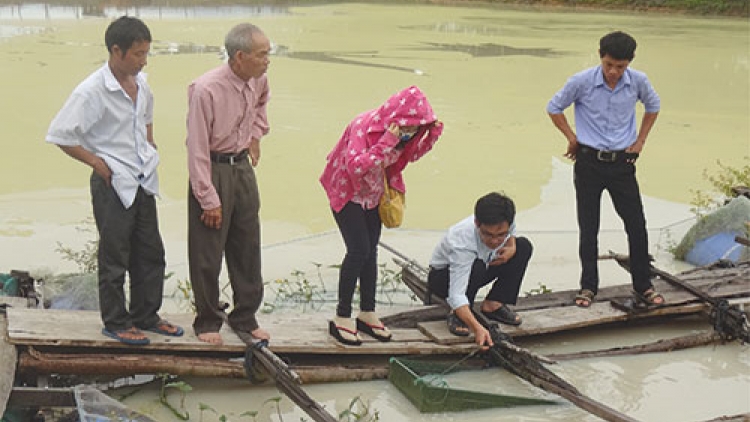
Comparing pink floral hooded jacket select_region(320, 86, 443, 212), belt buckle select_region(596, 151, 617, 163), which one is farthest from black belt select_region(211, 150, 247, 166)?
belt buckle select_region(596, 151, 617, 163)

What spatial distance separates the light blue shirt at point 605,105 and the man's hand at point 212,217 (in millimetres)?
1783

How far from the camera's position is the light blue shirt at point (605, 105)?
427 cm

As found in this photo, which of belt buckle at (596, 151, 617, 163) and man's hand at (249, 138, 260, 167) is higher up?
man's hand at (249, 138, 260, 167)

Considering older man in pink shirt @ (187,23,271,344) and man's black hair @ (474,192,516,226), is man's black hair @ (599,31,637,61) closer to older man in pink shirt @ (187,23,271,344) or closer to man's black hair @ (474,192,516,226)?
man's black hair @ (474,192,516,226)

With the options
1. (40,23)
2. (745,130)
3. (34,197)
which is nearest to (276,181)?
(34,197)

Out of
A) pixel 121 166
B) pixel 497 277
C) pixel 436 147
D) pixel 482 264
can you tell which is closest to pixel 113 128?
pixel 121 166

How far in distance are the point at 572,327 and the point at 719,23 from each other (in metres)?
20.9

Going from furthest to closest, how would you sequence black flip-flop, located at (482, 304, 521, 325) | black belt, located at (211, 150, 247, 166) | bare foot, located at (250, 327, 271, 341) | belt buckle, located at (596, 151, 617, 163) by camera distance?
belt buckle, located at (596, 151, 617, 163)
black flip-flop, located at (482, 304, 521, 325)
bare foot, located at (250, 327, 271, 341)
black belt, located at (211, 150, 247, 166)

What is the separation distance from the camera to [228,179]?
3.44 metres

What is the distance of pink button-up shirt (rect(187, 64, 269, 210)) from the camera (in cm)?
332

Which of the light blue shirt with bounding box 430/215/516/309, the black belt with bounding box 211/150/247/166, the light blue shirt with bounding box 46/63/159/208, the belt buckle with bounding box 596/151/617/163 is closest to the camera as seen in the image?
the light blue shirt with bounding box 46/63/159/208

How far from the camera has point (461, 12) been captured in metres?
24.5

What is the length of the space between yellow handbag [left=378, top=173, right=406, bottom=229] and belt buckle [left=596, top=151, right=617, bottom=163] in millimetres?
1114

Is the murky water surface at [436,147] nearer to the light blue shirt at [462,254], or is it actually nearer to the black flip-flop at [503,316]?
the black flip-flop at [503,316]
